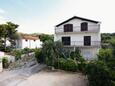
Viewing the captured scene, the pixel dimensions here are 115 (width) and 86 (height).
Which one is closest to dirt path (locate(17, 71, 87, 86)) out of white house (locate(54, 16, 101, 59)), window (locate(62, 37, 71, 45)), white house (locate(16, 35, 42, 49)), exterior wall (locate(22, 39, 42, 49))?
white house (locate(54, 16, 101, 59))

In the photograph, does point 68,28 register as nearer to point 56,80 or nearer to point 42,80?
point 56,80

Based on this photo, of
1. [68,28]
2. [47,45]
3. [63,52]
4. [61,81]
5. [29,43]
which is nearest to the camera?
[61,81]

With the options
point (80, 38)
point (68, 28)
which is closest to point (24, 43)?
point (68, 28)

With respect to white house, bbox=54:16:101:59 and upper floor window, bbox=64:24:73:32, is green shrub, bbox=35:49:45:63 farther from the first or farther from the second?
upper floor window, bbox=64:24:73:32

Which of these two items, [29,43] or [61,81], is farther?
[29,43]

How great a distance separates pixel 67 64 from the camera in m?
22.8

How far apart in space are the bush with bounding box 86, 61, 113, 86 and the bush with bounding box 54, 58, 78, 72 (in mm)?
7101

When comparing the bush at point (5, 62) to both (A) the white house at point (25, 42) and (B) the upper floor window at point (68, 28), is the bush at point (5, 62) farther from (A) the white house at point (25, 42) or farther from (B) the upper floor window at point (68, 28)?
(B) the upper floor window at point (68, 28)

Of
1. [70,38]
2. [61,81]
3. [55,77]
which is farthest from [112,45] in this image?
[70,38]

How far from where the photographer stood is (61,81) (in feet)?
59.1

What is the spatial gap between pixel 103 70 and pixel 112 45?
8.60ft

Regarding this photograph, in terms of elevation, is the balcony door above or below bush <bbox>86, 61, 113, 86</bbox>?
above

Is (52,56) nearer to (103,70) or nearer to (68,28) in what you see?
(68,28)

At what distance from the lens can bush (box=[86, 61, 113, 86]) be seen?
13686 millimetres
